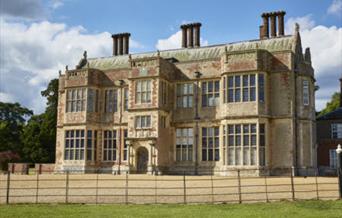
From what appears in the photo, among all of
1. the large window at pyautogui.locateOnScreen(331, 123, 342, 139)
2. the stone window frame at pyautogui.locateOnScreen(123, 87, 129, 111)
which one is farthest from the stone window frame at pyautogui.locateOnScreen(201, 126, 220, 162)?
the large window at pyautogui.locateOnScreen(331, 123, 342, 139)

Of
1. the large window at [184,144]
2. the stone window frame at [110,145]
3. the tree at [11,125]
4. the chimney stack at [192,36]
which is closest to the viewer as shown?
the large window at [184,144]

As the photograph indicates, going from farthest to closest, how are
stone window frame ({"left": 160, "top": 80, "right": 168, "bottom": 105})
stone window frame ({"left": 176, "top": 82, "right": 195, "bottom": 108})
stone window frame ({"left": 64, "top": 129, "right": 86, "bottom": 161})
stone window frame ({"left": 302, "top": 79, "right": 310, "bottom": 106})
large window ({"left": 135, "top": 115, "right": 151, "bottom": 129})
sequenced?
stone window frame ({"left": 64, "top": 129, "right": 86, "bottom": 161}) < stone window frame ({"left": 176, "top": 82, "right": 195, "bottom": 108}) < stone window frame ({"left": 160, "top": 80, "right": 168, "bottom": 105}) < large window ({"left": 135, "top": 115, "right": 151, "bottom": 129}) < stone window frame ({"left": 302, "top": 79, "right": 310, "bottom": 106})

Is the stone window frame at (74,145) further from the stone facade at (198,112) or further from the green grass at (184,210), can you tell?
the green grass at (184,210)

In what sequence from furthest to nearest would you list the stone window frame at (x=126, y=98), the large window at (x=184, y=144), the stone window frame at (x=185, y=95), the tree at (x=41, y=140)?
the tree at (x=41, y=140) < the stone window frame at (x=126, y=98) < the stone window frame at (x=185, y=95) < the large window at (x=184, y=144)

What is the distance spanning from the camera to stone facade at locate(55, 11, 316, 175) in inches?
1172

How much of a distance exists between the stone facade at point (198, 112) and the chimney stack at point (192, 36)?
679 mm

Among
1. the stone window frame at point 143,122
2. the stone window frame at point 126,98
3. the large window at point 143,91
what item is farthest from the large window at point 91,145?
the large window at point 143,91

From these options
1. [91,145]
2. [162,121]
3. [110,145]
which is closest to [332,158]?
[162,121]

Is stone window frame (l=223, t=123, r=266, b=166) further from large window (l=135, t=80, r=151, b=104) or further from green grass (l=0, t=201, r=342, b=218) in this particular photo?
green grass (l=0, t=201, r=342, b=218)

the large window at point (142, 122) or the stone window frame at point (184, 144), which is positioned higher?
the large window at point (142, 122)

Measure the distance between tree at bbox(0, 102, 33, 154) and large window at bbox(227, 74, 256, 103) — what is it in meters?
30.8

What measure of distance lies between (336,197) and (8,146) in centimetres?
4355

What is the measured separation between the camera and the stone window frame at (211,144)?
31891 millimetres

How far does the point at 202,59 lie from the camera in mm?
33250
